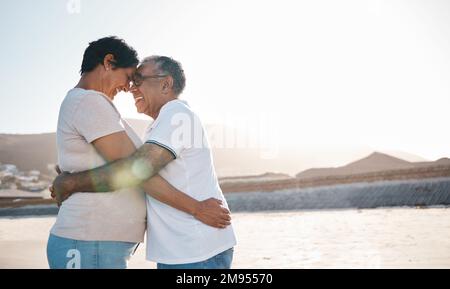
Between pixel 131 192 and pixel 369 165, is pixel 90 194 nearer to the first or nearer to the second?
pixel 131 192

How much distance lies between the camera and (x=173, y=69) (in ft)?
9.53

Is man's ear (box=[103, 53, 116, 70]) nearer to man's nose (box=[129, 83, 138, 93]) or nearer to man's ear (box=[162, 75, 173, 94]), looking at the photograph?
man's nose (box=[129, 83, 138, 93])

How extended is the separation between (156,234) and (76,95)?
34.9 inches

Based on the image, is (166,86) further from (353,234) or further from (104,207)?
(353,234)

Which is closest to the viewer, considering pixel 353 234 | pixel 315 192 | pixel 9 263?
pixel 9 263

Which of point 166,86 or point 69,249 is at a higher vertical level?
point 166,86

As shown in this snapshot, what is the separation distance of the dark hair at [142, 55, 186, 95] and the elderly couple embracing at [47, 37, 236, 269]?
0.22 metres

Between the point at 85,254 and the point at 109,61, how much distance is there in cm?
113

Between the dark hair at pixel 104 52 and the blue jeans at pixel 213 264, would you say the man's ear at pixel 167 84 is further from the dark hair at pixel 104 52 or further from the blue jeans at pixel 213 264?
the blue jeans at pixel 213 264

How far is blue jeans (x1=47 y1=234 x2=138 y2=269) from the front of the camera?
251 cm

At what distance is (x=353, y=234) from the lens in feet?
41.3

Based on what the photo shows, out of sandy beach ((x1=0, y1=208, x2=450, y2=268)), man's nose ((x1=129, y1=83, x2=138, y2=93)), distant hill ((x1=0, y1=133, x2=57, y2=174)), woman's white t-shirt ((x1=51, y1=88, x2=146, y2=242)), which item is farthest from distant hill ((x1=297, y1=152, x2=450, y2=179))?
distant hill ((x1=0, y1=133, x2=57, y2=174))

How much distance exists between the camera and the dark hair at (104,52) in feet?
9.29
